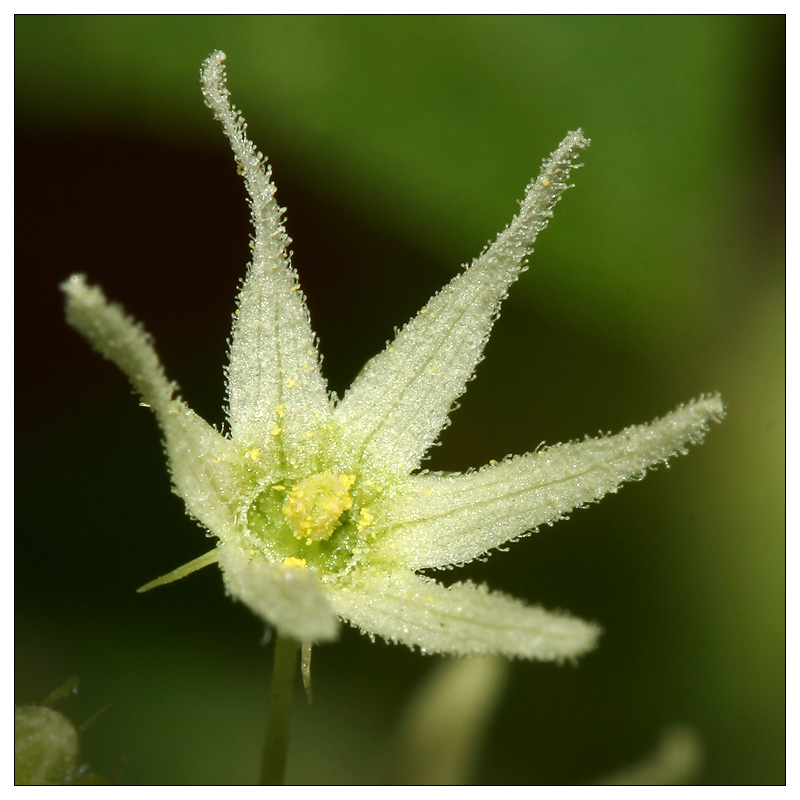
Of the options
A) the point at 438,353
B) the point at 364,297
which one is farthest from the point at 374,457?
the point at 364,297

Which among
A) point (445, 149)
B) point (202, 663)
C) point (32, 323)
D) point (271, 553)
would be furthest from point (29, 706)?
point (445, 149)

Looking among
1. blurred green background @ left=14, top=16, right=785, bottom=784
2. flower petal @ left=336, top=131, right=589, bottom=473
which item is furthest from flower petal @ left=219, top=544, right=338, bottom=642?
blurred green background @ left=14, top=16, right=785, bottom=784

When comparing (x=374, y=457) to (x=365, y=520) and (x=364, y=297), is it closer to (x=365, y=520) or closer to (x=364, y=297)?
(x=365, y=520)

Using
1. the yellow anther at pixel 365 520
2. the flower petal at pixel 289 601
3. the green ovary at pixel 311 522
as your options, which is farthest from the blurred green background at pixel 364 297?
the flower petal at pixel 289 601

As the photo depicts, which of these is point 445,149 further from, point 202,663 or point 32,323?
point 202,663

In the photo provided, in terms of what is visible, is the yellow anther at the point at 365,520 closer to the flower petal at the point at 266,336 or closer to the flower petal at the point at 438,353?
the flower petal at the point at 438,353

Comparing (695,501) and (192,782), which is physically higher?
(695,501)

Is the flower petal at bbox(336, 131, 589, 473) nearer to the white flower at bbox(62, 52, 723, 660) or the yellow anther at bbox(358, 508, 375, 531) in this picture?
the white flower at bbox(62, 52, 723, 660)
